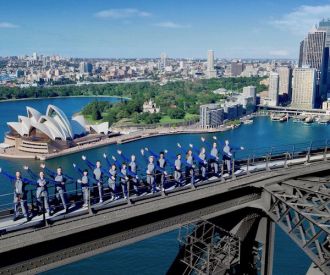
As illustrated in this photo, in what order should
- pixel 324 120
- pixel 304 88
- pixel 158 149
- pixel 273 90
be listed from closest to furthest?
pixel 158 149
pixel 324 120
pixel 304 88
pixel 273 90

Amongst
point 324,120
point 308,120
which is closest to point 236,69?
point 324,120

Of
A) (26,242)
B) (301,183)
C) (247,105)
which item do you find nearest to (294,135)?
(247,105)

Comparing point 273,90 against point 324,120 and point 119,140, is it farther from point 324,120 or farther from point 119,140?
point 119,140

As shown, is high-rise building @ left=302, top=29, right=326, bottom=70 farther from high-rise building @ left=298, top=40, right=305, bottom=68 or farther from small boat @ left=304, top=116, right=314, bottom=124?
small boat @ left=304, top=116, right=314, bottom=124

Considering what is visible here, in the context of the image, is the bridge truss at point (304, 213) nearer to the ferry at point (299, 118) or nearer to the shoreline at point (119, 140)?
the shoreline at point (119, 140)

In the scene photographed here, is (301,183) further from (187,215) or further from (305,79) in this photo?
(305,79)
